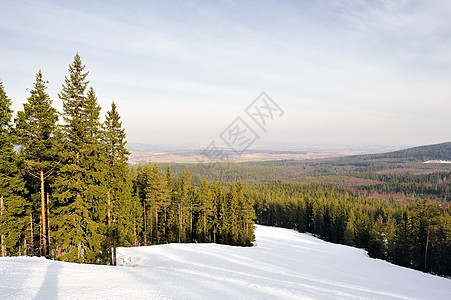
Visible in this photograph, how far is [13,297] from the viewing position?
6.89 m

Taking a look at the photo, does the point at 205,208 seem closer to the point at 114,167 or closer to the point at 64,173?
the point at 114,167

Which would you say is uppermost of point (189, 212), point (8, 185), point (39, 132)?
point (39, 132)

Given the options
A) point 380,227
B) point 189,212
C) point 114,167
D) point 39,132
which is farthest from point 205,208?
point 380,227

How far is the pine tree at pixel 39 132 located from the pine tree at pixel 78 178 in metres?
0.82

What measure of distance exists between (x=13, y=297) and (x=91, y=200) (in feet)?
32.7

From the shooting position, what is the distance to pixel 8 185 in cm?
1678

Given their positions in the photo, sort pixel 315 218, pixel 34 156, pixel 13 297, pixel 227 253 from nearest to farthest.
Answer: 1. pixel 13 297
2. pixel 34 156
3. pixel 227 253
4. pixel 315 218

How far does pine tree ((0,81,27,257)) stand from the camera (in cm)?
1611

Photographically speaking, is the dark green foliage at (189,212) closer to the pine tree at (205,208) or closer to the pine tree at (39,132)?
the pine tree at (205,208)

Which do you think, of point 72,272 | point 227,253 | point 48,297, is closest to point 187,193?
point 227,253

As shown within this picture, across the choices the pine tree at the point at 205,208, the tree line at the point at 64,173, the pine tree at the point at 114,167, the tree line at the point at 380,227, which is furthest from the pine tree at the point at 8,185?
the tree line at the point at 380,227

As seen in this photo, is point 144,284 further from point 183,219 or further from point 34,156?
point 183,219

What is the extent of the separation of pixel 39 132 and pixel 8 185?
518 centimetres

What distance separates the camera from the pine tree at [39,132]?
15250mm
